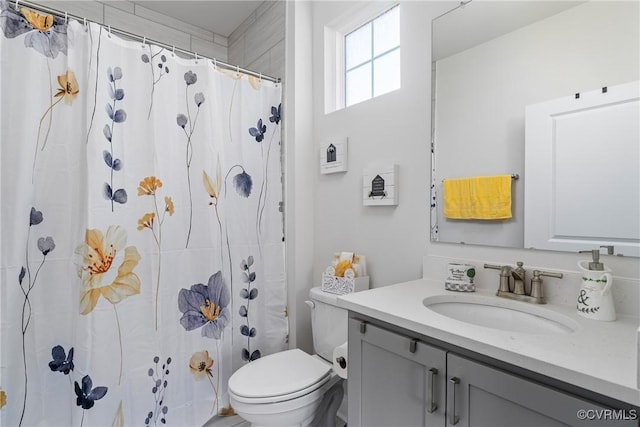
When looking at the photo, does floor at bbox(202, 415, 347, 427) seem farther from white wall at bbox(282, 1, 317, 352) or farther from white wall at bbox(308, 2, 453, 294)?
white wall at bbox(308, 2, 453, 294)

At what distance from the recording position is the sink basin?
3.14 feet

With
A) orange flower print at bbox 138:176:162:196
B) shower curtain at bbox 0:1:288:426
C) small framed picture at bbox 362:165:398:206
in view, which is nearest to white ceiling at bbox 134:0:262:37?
shower curtain at bbox 0:1:288:426

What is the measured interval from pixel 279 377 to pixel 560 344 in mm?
1043

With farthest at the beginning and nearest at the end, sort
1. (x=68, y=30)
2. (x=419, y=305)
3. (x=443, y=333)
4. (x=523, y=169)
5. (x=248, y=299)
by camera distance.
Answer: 1. (x=248, y=299)
2. (x=68, y=30)
3. (x=523, y=169)
4. (x=419, y=305)
5. (x=443, y=333)

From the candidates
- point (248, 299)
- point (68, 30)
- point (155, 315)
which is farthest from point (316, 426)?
point (68, 30)

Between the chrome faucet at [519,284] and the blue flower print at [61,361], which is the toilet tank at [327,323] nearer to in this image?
the chrome faucet at [519,284]

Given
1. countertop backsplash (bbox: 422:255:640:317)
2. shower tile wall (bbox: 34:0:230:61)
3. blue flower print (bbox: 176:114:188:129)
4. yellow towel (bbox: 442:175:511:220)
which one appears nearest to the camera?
countertop backsplash (bbox: 422:255:640:317)

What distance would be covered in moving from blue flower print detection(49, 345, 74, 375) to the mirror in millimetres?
1656

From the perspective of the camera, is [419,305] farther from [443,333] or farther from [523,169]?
[523,169]

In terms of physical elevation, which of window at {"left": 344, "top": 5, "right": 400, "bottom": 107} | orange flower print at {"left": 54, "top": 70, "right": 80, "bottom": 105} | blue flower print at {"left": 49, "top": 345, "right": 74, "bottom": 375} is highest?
window at {"left": 344, "top": 5, "right": 400, "bottom": 107}

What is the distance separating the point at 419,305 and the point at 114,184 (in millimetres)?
1367

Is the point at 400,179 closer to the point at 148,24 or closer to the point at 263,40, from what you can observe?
the point at 263,40

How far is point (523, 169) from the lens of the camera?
1150 mm

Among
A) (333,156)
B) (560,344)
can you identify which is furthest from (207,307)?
(560,344)
